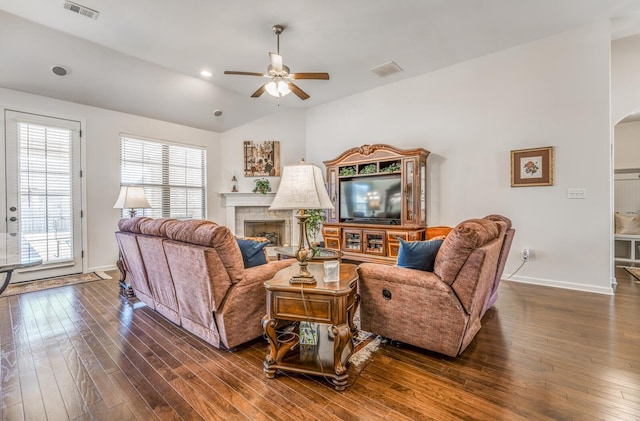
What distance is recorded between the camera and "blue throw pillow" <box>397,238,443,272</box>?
2.19 m

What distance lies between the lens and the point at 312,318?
1808mm

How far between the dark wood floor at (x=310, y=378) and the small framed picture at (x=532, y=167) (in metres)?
1.80

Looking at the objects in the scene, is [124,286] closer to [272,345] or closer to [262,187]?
[272,345]

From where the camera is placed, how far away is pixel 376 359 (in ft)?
6.78

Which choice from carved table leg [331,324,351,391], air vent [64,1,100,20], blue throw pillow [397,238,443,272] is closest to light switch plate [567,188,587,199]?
→ blue throw pillow [397,238,443,272]

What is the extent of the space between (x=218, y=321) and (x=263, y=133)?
5.05m

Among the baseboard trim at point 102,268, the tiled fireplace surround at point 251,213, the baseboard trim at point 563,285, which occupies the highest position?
the tiled fireplace surround at point 251,213

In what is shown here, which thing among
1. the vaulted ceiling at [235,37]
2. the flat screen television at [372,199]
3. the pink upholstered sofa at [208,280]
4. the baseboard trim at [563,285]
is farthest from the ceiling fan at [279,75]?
the baseboard trim at [563,285]

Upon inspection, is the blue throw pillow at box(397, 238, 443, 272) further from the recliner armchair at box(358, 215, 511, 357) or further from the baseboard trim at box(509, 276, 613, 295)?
the baseboard trim at box(509, 276, 613, 295)

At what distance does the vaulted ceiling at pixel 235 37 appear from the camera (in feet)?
10.5

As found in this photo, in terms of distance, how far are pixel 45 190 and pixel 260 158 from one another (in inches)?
143

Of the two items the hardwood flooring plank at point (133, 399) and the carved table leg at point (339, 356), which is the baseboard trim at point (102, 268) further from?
the carved table leg at point (339, 356)

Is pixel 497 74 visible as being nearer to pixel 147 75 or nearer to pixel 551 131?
pixel 551 131

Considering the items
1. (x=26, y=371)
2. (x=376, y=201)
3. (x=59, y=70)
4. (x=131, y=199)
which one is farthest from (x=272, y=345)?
(x=59, y=70)
